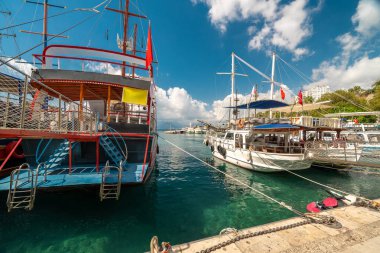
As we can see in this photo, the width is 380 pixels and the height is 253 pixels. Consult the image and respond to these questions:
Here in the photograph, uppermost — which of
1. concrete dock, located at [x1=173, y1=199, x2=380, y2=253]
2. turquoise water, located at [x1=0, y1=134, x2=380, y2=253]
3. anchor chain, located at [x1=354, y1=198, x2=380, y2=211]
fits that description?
anchor chain, located at [x1=354, y1=198, x2=380, y2=211]

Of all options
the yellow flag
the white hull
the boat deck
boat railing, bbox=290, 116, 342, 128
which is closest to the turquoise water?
the boat deck

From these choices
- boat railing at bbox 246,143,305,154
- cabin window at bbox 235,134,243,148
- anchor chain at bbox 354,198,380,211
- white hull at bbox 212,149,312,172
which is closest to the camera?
anchor chain at bbox 354,198,380,211

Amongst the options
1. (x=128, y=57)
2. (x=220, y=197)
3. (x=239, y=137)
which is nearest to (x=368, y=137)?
(x=239, y=137)

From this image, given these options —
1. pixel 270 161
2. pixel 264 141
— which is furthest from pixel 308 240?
pixel 264 141

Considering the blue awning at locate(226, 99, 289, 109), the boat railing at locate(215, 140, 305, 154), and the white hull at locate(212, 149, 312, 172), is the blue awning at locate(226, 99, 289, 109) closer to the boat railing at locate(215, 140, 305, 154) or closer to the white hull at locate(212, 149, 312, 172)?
the boat railing at locate(215, 140, 305, 154)

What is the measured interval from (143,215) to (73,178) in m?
3.30

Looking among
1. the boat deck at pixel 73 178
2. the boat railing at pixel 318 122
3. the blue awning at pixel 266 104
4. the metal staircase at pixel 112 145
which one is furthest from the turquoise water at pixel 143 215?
the blue awning at pixel 266 104

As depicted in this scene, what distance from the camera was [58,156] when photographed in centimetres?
834

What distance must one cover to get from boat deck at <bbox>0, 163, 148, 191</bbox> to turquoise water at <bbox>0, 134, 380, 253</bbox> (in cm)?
141

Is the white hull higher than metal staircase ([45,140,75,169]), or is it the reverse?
metal staircase ([45,140,75,169])

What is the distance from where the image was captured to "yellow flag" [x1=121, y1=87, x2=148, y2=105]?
9398 mm

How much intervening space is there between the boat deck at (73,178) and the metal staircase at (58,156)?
0.28 m

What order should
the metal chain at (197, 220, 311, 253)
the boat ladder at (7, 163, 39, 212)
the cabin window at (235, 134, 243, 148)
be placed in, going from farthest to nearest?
1. the cabin window at (235, 134, 243, 148)
2. the boat ladder at (7, 163, 39, 212)
3. the metal chain at (197, 220, 311, 253)

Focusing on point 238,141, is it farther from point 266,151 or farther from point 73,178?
point 73,178
